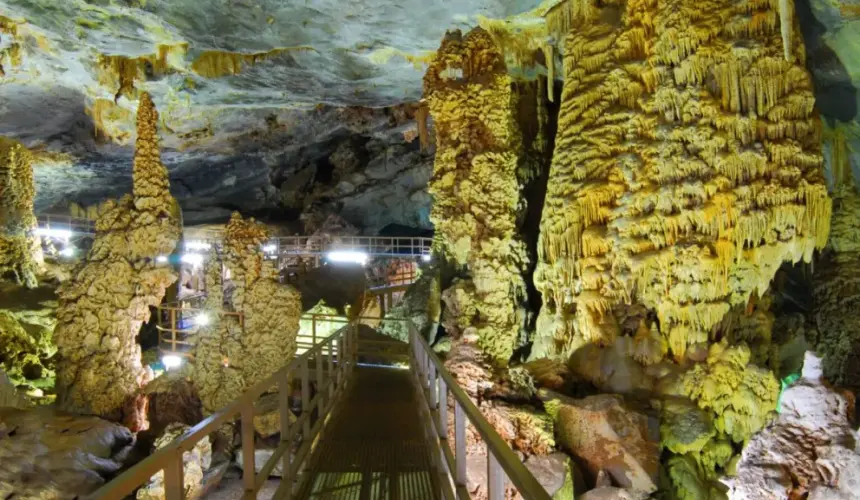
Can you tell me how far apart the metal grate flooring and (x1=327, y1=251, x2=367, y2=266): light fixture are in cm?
1459

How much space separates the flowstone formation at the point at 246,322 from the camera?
11.1 metres

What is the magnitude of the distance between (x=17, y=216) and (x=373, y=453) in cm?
1597

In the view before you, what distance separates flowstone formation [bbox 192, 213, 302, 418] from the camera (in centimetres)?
1107

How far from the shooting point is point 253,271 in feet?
36.5

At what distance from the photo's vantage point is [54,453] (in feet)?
25.6

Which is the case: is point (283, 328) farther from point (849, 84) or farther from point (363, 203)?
point (363, 203)

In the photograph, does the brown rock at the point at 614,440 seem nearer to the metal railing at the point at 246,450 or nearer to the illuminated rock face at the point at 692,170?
the illuminated rock face at the point at 692,170

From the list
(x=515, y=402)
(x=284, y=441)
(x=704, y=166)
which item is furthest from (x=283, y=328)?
(x=704, y=166)

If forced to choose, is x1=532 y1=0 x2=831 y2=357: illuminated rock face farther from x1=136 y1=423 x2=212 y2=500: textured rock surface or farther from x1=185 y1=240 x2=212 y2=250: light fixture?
x1=185 y1=240 x2=212 y2=250: light fixture

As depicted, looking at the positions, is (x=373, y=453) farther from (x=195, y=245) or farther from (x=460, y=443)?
(x=195, y=245)

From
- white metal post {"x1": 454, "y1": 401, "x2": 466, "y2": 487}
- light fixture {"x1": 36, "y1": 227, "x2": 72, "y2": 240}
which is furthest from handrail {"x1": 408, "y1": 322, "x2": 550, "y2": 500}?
light fixture {"x1": 36, "y1": 227, "x2": 72, "y2": 240}

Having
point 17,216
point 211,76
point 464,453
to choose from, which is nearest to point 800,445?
point 464,453

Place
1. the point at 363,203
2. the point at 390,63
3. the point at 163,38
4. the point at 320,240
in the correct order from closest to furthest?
the point at 163,38, the point at 390,63, the point at 320,240, the point at 363,203

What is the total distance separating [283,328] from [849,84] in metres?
11.2
